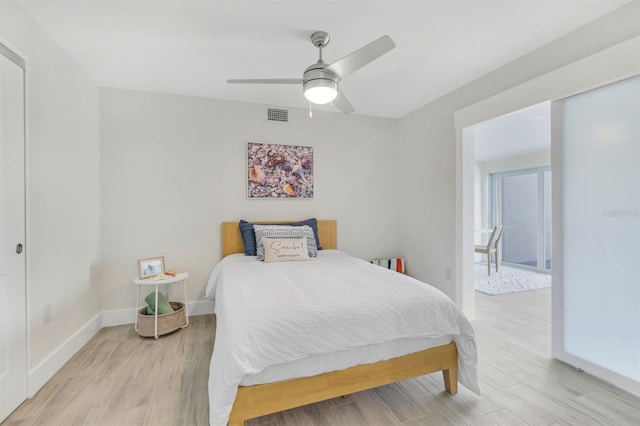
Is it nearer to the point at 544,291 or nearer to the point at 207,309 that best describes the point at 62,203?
the point at 207,309

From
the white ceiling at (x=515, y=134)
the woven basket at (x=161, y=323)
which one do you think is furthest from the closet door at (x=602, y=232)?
the woven basket at (x=161, y=323)

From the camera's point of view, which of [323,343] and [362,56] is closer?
[323,343]

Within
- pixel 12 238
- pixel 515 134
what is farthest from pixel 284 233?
pixel 515 134

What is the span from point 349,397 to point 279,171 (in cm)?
251

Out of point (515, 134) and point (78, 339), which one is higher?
point (515, 134)

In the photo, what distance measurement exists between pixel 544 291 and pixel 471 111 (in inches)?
121

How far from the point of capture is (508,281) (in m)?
4.84

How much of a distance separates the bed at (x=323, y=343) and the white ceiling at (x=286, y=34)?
1.80m

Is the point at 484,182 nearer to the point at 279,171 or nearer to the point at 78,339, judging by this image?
the point at 279,171

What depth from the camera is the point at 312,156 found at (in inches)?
147

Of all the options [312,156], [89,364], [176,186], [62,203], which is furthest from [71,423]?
[312,156]

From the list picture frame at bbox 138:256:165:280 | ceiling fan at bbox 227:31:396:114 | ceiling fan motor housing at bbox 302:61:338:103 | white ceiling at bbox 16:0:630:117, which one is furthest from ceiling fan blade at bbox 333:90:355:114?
picture frame at bbox 138:256:165:280

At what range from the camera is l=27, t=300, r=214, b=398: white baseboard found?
193cm

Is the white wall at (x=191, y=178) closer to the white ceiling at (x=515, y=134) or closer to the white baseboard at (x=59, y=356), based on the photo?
the white baseboard at (x=59, y=356)
